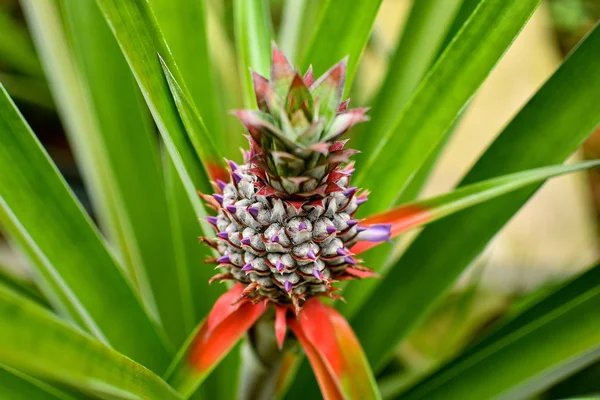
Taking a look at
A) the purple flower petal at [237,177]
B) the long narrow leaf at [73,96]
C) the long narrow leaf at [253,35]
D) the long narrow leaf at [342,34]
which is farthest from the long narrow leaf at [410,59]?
the long narrow leaf at [73,96]

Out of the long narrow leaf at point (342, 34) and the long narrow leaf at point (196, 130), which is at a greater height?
the long narrow leaf at point (342, 34)

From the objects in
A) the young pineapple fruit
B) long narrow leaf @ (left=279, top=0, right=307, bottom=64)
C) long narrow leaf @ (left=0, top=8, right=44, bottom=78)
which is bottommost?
the young pineapple fruit

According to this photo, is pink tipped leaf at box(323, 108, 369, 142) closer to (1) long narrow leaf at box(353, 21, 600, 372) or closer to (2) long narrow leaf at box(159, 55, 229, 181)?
(2) long narrow leaf at box(159, 55, 229, 181)

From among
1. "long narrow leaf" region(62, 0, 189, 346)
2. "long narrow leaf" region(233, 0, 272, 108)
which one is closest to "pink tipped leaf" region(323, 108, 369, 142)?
"long narrow leaf" region(233, 0, 272, 108)

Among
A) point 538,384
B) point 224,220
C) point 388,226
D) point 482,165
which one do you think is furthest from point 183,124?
point 538,384

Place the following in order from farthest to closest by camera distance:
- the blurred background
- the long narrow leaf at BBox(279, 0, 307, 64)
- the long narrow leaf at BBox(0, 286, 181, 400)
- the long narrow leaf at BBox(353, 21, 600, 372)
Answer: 1. the blurred background
2. the long narrow leaf at BBox(279, 0, 307, 64)
3. the long narrow leaf at BBox(353, 21, 600, 372)
4. the long narrow leaf at BBox(0, 286, 181, 400)

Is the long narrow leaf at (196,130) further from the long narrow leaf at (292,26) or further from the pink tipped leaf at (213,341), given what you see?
the long narrow leaf at (292,26)

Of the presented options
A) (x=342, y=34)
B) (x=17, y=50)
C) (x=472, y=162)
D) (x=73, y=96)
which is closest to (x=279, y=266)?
(x=342, y=34)
